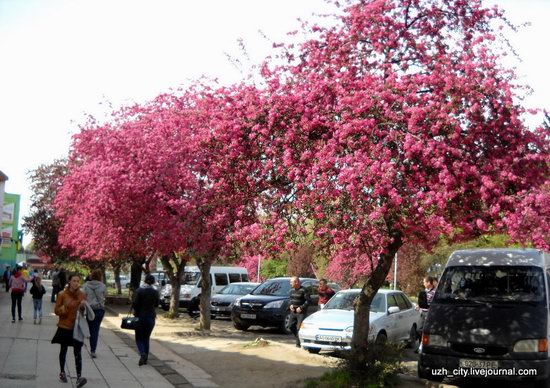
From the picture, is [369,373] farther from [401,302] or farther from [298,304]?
[401,302]

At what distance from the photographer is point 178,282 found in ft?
75.7

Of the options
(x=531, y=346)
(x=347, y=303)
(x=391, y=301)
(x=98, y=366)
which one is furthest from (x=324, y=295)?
(x=531, y=346)

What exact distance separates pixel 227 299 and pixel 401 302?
9871 mm

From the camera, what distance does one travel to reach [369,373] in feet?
31.3

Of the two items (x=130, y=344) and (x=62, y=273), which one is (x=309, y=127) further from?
(x=62, y=273)

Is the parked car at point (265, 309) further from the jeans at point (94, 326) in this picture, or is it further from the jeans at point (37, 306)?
the jeans at point (94, 326)

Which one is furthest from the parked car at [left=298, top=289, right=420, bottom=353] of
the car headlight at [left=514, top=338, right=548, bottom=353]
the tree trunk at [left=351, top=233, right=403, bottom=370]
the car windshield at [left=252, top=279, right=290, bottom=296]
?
the car windshield at [left=252, top=279, right=290, bottom=296]

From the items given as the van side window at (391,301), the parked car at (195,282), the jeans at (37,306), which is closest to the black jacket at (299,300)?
the van side window at (391,301)

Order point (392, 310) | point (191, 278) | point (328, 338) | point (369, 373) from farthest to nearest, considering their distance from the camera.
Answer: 1. point (191, 278)
2. point (392, 310)
3. point (328, 338)
4. point (369, 373)

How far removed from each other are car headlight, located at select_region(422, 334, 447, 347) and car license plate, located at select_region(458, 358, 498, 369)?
0.38 meters

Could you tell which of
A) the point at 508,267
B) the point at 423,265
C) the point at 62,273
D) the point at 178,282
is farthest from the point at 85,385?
the point at 423,265

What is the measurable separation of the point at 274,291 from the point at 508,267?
1136 cm

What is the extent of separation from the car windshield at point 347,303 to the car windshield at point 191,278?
14.0m

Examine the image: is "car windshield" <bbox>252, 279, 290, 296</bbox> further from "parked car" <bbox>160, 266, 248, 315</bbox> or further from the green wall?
the green wall
